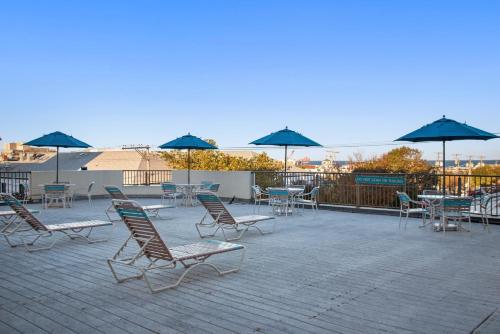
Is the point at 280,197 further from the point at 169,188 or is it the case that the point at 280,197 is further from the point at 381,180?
the point at 169,188

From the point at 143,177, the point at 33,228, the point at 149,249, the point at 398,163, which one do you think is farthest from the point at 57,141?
the point at 398,163

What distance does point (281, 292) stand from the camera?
453 cm

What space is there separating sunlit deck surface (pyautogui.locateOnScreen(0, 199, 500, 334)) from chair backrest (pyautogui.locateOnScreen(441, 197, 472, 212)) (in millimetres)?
1073

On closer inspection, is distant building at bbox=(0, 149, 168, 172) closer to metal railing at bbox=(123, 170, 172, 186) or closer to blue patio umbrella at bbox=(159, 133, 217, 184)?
metal railing at bbox=(123, 170, 172, 186)

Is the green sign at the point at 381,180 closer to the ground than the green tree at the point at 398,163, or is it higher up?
closer to the ground

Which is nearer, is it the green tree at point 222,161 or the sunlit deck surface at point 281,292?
the sunlit deck surface at point 281,292

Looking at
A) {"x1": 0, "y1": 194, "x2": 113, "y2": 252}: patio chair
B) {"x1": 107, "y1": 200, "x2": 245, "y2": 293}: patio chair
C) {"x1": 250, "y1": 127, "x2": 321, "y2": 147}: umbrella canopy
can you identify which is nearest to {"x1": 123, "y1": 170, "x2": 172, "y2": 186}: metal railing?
{"x1": 250, "y1": 127, "x2": 321, "y2": 147}: umbrella canopy

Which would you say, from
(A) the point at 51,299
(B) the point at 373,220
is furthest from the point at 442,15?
(A) the point at 51,299

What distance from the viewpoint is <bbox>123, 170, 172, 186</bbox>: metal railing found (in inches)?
709

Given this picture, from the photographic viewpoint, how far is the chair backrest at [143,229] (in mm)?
4746

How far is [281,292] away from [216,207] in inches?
132

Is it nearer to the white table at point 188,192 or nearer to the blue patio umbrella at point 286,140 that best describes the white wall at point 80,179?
the white table at point 188,192

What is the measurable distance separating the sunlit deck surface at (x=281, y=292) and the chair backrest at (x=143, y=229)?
0.40 m

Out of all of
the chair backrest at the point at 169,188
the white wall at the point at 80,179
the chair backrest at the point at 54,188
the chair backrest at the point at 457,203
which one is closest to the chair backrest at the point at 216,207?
the chair backrest at the point at 457,203
